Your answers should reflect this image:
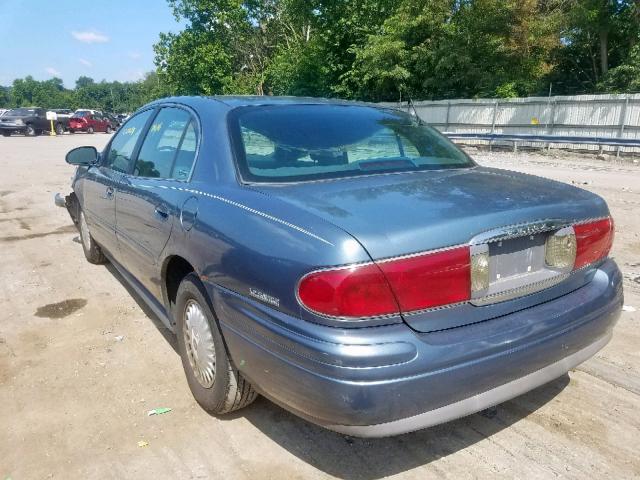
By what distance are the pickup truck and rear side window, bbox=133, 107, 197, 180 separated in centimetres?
3413

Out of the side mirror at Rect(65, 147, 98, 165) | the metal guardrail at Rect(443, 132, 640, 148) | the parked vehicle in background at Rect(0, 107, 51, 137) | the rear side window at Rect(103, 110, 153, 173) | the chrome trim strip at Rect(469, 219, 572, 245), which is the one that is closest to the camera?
the chrome trim strip at Rect(469, 219, 572, 245)

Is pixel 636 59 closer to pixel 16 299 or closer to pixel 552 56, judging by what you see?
pixel 552 56

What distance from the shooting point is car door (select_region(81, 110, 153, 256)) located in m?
3.97

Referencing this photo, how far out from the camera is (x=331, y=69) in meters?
31.6

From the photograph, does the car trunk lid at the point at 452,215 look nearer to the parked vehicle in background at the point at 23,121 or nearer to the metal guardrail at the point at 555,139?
the metal guardrail at the point at 555,139

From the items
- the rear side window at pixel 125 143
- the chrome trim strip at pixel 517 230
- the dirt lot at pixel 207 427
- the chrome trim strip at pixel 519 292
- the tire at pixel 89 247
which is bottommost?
the dirt lot at pixel 207 427

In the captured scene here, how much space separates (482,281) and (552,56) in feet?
111

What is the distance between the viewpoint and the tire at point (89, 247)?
17.8 ft

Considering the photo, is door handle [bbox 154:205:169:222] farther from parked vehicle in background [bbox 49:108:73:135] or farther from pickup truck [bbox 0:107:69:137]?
parked vehicle in background [bbox 49:108:73:135]

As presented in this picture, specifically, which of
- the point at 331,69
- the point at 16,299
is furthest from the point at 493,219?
the point at 331,69

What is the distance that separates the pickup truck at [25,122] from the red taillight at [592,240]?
36.5m

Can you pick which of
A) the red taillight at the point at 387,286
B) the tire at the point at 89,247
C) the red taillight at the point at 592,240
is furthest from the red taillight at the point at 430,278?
the tire at the point at 89,247

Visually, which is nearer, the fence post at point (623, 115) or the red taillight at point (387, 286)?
the red taillight at point (387, 286)

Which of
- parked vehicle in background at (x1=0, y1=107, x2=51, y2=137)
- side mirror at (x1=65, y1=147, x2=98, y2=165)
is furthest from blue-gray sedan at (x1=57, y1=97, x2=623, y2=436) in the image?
parked vehicle in background at (x1=0, y1=107, x2=51, y2=137)
